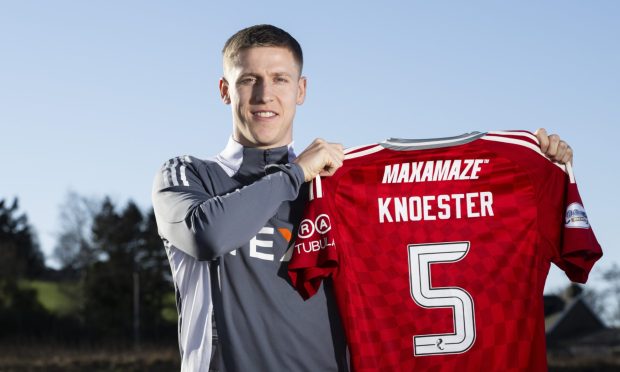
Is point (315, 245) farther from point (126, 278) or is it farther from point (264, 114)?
point (126, 278)

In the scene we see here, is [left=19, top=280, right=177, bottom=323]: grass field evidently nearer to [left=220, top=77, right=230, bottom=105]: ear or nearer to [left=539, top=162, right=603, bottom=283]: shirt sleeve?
[left=220, top=77, right=230, bottom=105]: ear

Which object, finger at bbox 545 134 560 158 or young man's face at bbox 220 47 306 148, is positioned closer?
young man's face at bbox 220 47 306 148

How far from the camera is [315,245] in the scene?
4094 millimetres

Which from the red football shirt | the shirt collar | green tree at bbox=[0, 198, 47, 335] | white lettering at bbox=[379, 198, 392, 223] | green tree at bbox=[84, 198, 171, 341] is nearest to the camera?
the shirt collar

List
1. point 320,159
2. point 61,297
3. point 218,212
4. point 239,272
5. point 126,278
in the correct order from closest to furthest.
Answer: point 218,212, point 239,272, point 320,159, point 61,297, point 126,278

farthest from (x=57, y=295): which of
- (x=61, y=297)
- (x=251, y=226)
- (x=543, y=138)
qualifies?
(x=251, y=226)

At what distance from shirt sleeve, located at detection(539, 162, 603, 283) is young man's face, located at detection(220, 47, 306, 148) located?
1538 mm

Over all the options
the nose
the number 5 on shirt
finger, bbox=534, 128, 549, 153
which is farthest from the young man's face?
finger, bbox=534, 128, 549, 153

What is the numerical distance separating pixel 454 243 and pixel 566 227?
598 mm

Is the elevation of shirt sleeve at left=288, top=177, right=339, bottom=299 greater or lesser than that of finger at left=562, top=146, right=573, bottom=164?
lesser

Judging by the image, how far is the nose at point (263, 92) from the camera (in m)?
3.88

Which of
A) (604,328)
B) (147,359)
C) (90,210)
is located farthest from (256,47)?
(604,328)

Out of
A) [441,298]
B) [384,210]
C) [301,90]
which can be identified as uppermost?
[301,90]

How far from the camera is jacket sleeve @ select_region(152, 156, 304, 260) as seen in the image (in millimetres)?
3539
